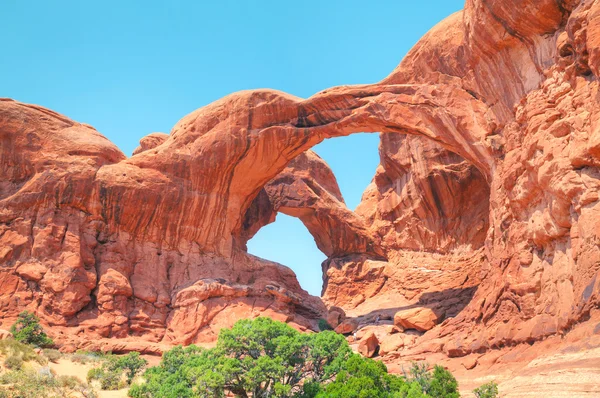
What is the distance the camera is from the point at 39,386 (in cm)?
1452

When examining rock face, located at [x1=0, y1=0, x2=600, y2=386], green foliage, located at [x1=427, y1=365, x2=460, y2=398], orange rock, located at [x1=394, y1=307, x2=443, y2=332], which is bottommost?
green foliage, located at [x1=427, y1=365, x2=460, y2=398]

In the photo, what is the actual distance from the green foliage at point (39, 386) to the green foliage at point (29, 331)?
4.12 meters

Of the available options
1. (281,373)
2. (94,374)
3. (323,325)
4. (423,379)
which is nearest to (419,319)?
(323,325)

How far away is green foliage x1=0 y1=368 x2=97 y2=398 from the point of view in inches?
548

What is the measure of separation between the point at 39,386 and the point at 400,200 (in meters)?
25.0

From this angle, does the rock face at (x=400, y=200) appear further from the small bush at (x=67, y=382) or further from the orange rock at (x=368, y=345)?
the small bush at (x=67, y=382)

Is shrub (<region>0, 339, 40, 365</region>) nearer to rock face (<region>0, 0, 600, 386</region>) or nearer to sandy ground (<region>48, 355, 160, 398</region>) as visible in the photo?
sandy ground (<region>48, 355, 160, 398</region>)

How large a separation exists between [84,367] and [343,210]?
21.9 m

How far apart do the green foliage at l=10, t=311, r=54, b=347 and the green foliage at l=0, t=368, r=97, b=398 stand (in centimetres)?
412

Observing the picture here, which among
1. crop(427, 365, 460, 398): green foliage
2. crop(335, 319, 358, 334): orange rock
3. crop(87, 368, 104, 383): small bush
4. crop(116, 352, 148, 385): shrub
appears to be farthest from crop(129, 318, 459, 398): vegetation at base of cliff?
crop(335, 319, 358, 334): orange rock

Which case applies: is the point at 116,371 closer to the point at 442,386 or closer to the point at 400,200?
the point at 442,386

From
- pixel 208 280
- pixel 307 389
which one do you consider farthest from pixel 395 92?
pixel 307 389

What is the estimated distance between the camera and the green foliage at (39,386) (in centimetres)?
1391

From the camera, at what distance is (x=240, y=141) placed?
2730cm
